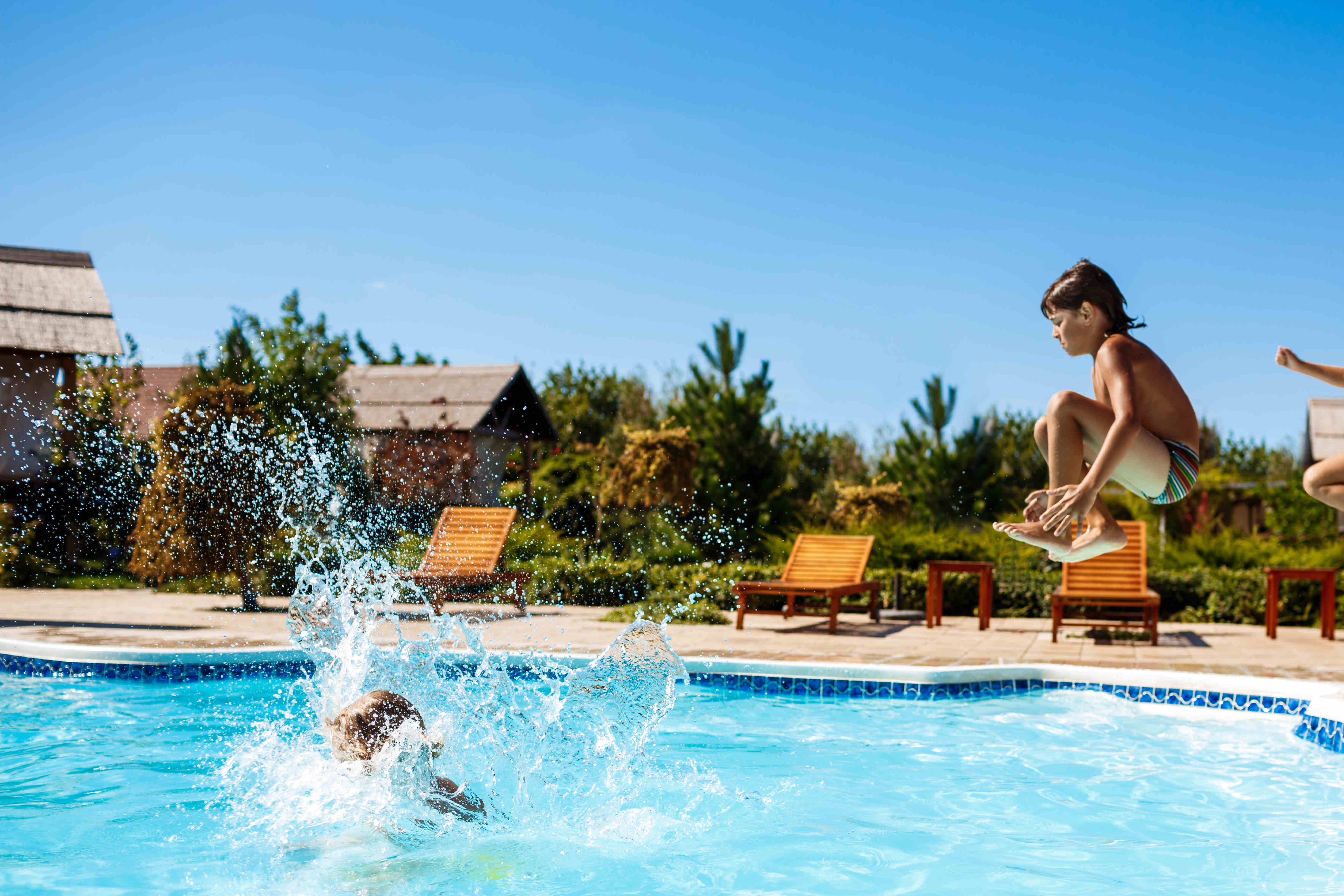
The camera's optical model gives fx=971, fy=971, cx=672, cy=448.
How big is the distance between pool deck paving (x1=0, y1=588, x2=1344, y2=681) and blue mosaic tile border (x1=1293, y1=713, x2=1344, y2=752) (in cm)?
83

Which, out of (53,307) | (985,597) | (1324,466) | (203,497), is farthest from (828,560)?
(53,307)

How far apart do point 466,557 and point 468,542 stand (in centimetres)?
23

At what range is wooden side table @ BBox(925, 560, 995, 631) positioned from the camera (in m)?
10.3

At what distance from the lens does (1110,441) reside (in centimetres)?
262

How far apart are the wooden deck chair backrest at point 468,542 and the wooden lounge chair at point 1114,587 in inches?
239

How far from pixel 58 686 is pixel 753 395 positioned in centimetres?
1346

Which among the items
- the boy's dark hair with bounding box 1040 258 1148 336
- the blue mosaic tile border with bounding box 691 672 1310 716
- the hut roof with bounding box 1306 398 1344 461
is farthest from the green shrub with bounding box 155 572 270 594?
the hut roof with bounding box 1306 398 1344 461

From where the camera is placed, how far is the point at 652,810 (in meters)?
4.68

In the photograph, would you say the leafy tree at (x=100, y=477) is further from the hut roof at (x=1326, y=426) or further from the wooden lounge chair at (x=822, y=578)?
the hut roof at (x=1326, y=426)

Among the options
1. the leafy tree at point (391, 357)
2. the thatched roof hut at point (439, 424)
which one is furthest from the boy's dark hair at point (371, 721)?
the leafy tree at point (391, 357)

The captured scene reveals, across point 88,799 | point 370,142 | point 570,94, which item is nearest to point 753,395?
point 570,94

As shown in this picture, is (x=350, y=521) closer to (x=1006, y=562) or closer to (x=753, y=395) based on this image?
(x=753, y=395)

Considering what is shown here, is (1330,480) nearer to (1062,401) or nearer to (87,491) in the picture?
(1062,401)

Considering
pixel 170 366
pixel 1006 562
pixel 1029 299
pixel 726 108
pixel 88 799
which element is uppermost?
pixel 726 108
